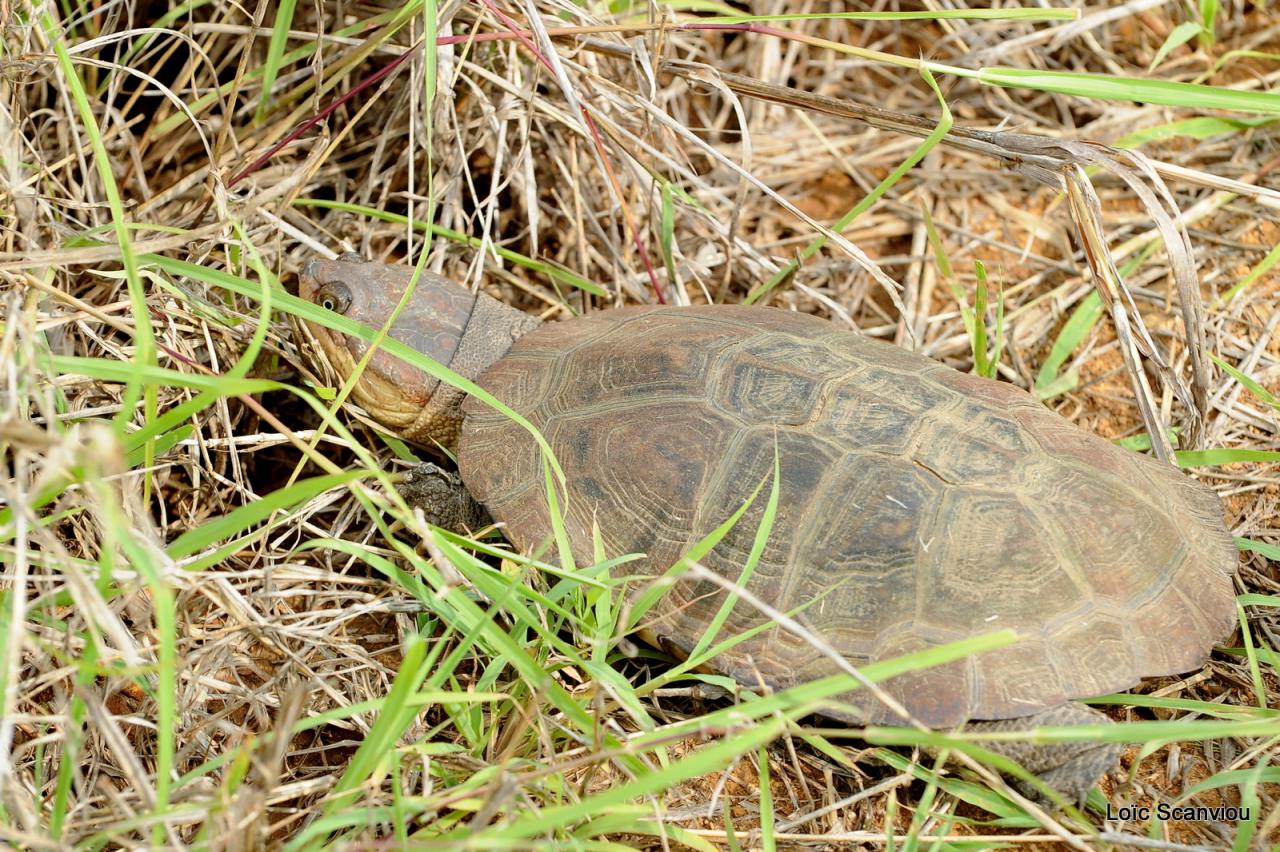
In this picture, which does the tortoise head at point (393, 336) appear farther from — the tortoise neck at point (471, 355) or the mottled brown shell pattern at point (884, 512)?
the mottled brown shell pattern at point (884, 512)

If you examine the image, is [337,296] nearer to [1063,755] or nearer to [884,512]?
[884,512]

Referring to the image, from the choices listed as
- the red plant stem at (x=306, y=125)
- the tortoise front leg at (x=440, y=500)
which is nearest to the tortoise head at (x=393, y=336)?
the tortoise front leg at (x=440, y=500)

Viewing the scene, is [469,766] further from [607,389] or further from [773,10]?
[773,10]

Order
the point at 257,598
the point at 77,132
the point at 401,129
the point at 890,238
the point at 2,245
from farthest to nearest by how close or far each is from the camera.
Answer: the point at 890,238, the point at 401,129, the point at 77,132, the point at 2,245, the point at 257,598

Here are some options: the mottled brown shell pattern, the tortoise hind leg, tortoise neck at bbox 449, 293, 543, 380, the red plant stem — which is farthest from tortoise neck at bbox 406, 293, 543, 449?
the tortoise hind leg

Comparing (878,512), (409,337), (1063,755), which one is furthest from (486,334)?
(1063,755)

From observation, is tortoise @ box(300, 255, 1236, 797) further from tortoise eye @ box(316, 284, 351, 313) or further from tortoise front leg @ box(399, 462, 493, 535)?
tortoise eye @ box(316, 284, 351, 313)

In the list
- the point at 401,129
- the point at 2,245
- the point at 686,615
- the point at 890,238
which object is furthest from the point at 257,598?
the point at 890,238
